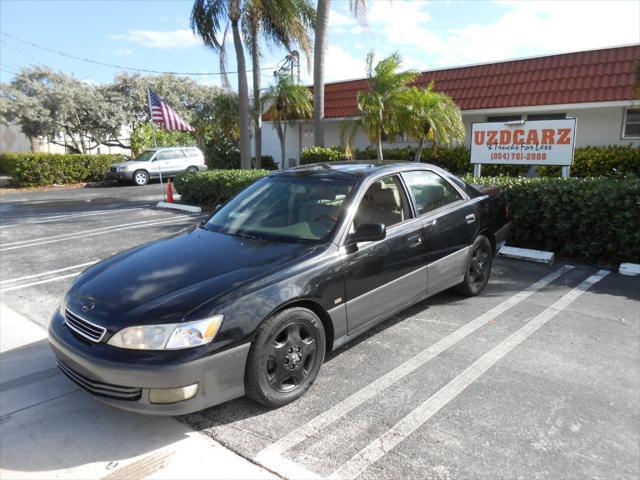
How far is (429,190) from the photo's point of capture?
4.69 meters

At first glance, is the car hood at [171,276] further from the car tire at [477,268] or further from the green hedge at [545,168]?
the green hedge at [545,168]

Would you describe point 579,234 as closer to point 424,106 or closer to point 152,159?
point 424,106

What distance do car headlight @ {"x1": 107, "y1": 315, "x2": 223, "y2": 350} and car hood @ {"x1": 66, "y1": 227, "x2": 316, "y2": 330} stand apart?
5 centimetres

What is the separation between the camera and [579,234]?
265 inches

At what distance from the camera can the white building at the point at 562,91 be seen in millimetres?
13094

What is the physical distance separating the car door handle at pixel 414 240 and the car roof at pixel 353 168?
640 mm

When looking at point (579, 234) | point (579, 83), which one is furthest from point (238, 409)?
point (579, 83)

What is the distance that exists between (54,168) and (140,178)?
369 cm

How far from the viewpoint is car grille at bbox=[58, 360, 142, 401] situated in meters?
2.75

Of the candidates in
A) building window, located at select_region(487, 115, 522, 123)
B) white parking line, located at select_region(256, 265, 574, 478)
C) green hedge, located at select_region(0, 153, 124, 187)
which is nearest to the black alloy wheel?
white parking line, located at select_region(256, 265, 574, 478)

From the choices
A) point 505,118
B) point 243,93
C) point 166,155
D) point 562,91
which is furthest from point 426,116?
point 166,155

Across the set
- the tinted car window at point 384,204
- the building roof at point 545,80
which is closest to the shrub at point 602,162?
the building roof at point 545,80

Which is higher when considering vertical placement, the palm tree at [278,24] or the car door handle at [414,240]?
the palm tree at [278,24]

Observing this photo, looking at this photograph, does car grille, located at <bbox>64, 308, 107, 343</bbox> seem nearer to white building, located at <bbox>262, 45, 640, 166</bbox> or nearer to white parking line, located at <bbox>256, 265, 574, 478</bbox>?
white parking line, located at <bbox>256, 265, 574, 478</bbox>
